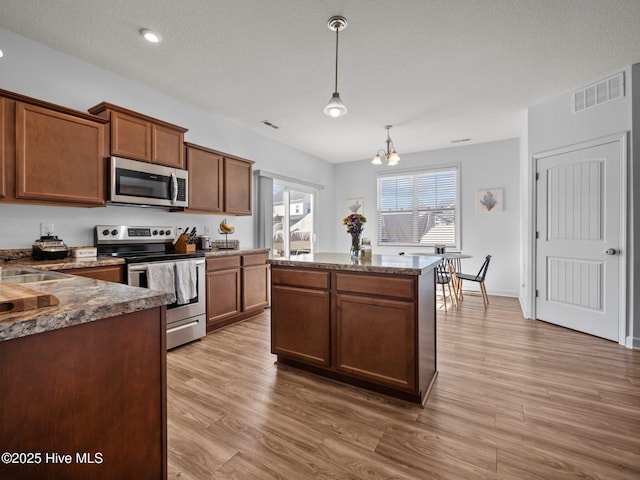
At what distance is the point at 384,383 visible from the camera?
209 cm

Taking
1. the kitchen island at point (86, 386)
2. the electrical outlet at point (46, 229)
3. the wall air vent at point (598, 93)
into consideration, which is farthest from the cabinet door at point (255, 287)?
the wall air vent at point (598, 93)

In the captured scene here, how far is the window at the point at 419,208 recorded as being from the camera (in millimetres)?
5887

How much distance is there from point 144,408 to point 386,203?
607 centimetres

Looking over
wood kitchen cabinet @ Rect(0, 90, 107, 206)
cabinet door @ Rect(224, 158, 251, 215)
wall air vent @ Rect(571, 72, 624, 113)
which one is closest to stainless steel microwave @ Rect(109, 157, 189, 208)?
wood kitchen cabinet @ Rect(0, 90, 107, 206)

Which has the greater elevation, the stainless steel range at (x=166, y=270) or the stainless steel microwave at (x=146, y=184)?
the stainless steel microwave at (x=146, y=184)

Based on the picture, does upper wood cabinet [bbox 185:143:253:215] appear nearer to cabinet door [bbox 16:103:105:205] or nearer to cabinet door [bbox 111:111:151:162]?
cabinet door [bbox 111:111:151:162]

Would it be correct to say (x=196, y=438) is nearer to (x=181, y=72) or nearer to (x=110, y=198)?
(x=110, y=198)

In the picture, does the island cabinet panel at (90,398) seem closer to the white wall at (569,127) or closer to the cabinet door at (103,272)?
the cabinet door at (103,272)

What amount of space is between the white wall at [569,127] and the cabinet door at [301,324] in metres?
3.12

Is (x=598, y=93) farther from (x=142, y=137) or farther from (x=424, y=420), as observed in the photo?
(x=142, y=137)

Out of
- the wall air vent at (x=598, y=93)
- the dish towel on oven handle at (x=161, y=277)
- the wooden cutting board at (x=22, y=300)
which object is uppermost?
the wall air vent at (x=598, y=93)

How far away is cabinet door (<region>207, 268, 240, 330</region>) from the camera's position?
3428 mm

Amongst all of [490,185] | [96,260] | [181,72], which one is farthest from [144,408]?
[490,185]

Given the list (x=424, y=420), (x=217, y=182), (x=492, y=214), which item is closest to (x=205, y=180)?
(x=217, y=182)
